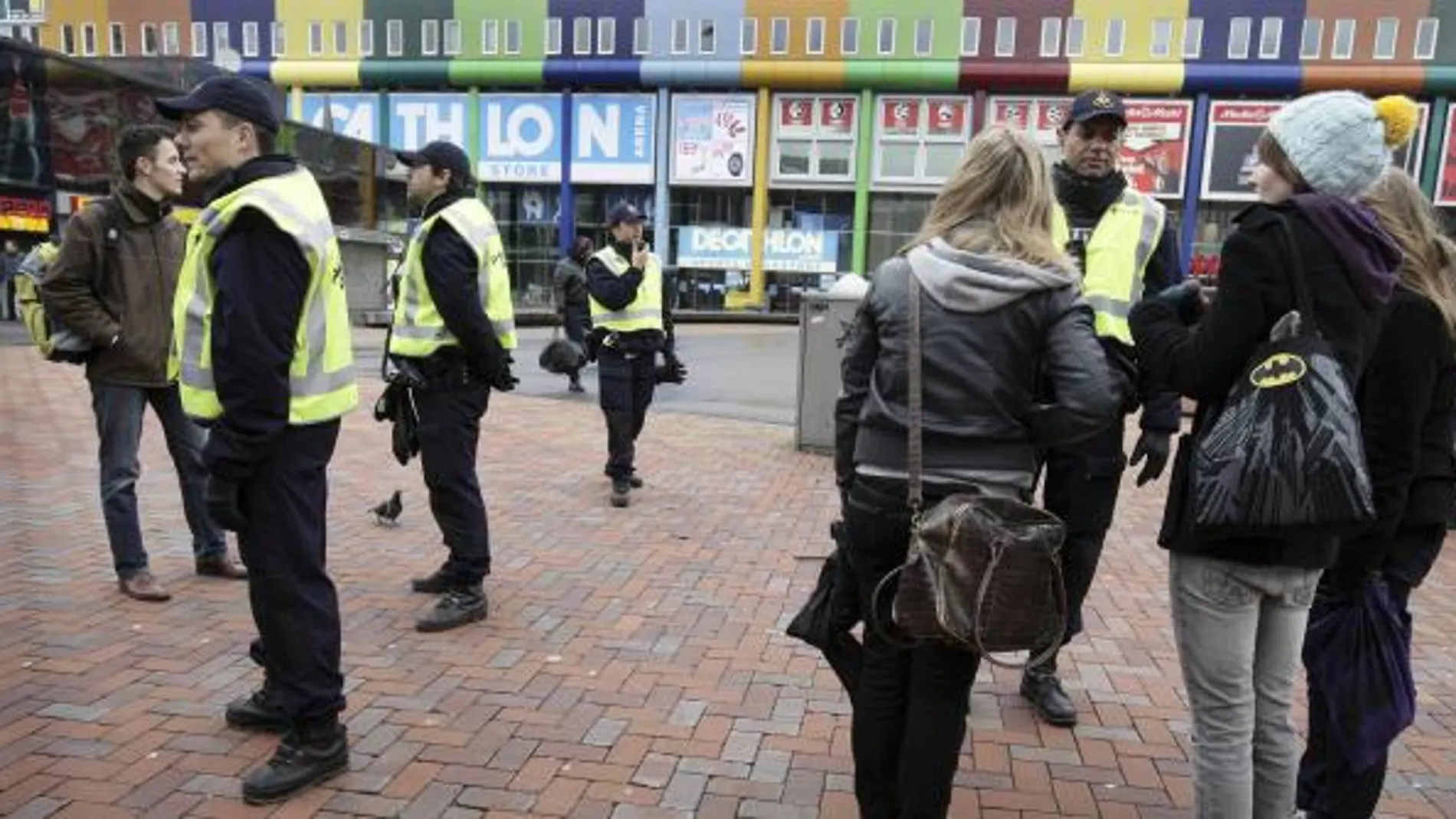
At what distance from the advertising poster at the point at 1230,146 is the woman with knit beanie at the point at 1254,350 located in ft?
133

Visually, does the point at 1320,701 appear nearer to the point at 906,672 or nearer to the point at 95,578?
the point at 906,672

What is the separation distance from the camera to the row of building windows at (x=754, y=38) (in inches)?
1539

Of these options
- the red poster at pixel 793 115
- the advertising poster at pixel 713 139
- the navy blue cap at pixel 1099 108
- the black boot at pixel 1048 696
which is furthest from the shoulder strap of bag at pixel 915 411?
the red poster at pixel 793 115

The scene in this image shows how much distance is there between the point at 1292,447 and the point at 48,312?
4.63 m

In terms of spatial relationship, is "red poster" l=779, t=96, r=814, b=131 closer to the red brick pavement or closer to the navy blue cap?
the red brick pavement

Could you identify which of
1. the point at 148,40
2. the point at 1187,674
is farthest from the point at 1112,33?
the point at 1187,674

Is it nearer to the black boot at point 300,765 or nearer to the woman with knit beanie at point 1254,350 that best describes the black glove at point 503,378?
the black boot at point 300,765

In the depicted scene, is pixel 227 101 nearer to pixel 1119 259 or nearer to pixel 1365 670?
pixel 1119 259

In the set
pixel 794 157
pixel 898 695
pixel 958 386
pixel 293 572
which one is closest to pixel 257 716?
pixel 293 572

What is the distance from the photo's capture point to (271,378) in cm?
288

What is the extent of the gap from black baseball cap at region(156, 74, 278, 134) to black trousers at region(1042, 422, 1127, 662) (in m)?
2.63

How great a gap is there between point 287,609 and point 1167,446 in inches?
107

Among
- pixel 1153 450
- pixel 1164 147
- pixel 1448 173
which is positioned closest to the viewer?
pixel 1153 450

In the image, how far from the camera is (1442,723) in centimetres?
378
